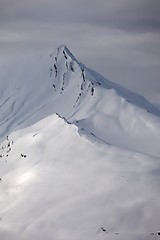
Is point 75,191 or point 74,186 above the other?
point 75,191

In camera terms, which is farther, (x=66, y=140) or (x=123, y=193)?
(x=66, y=140)

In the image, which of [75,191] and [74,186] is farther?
[74,186]

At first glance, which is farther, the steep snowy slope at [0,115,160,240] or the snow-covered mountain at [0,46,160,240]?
the snow-covered mountain at [0,46,160,240]

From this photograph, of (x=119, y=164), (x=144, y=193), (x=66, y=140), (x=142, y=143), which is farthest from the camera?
(x=142, y=143)

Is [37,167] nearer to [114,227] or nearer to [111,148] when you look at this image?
[111,148]

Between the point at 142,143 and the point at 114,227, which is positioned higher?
the point at 114,227

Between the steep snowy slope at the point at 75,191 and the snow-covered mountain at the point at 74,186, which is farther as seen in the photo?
the snow-covered mountain at the point at 74,186

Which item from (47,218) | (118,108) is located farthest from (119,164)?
(118,108)

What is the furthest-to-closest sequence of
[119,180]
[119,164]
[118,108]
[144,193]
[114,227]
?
[118,108] → [119,164] → [119,180] → [144,193] → [114,227]
